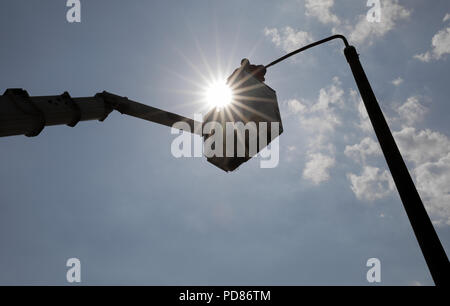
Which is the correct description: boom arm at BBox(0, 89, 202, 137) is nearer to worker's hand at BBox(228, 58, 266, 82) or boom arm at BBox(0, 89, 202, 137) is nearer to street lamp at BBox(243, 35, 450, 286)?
worker's hand at BBox(228, 58, 266, 82)

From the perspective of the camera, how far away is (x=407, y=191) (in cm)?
286

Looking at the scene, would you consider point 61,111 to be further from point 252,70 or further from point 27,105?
point 252,70

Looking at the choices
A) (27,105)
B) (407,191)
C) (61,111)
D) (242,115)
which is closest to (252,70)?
(242,115)

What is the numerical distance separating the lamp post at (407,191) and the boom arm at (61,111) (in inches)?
316

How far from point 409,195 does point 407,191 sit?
0.05 meters

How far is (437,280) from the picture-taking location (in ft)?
8.11

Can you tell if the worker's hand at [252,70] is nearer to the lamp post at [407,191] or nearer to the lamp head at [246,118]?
the lamp head at [246,118]

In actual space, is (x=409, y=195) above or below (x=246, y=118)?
below

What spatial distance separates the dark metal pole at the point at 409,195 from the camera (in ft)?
8.23

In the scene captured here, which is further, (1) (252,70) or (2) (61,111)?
(2) (61,111)
